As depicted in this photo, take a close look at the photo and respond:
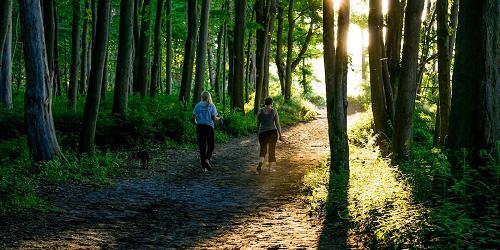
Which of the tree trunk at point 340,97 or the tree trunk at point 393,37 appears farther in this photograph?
the tree trunk at point 393,37

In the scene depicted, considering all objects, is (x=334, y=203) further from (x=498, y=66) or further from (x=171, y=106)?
(x=171, y=106)

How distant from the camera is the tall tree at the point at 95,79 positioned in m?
11.9

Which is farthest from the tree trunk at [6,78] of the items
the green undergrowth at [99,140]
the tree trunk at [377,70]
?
the tree trunk at [377,70]

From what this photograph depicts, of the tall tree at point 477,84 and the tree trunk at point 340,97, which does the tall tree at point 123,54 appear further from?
the tall tree at point 477,84

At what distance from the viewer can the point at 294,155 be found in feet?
52.7

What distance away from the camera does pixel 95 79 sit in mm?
12094

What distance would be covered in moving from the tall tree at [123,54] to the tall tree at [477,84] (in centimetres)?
1088

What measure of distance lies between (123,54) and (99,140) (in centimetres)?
286

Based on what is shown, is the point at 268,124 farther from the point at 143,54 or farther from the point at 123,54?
the point at 143,54

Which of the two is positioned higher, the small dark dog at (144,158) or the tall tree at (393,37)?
the tall tree at (393,37)

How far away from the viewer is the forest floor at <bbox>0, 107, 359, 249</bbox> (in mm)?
6488

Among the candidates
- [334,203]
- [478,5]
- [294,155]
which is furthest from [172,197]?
[294,155]

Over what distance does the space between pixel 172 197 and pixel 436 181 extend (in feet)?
16.1

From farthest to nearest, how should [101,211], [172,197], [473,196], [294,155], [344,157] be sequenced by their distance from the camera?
[294,155], [344,157], [172,197], [101,211], [473,196]
